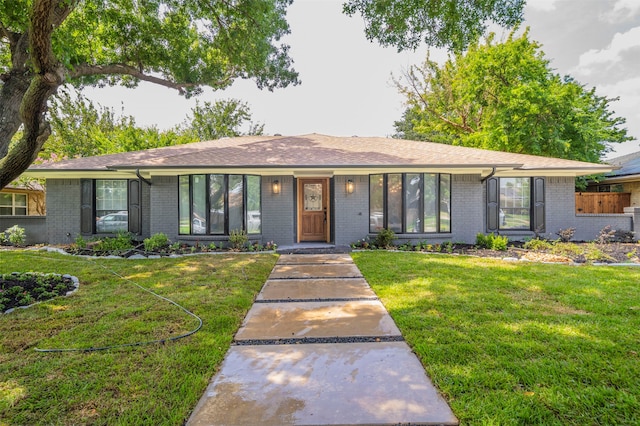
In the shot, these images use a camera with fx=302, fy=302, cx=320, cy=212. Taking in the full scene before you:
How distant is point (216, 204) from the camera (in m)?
9.08

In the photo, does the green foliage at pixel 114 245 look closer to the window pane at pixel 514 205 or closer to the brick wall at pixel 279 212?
the brick wall at pixel 279 212

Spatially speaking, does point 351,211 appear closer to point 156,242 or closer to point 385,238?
point 385,238

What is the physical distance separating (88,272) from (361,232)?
272 inches

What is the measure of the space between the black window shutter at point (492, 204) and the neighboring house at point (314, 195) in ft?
0.11

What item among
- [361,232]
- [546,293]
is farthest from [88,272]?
[546,293]

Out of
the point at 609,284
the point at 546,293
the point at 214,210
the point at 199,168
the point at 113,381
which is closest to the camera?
the point at 113,381

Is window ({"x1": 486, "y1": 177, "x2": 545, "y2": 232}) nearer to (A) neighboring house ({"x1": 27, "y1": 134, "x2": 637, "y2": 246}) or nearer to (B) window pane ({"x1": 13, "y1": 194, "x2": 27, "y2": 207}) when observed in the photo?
(A) neighboring house ({"x1": 27, "y1": 134, "x2": 637, "y2": 246})

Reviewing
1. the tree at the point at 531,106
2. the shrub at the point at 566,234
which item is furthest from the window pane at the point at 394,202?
the tree at the point at 531,106

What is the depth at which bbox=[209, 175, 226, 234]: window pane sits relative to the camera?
9.03 meters

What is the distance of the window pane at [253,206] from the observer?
9.30 metres

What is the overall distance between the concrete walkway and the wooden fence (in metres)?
13.6

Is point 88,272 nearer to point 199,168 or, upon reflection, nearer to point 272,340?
point 199,168

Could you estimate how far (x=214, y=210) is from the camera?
357 inches

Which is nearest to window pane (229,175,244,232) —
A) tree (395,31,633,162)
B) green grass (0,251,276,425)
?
green grass (0,251,276,425)
